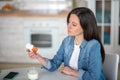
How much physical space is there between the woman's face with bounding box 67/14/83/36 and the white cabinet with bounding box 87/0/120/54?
255 centimetres

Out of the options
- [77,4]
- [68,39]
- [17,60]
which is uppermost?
[77,4]

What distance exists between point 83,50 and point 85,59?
63 mm

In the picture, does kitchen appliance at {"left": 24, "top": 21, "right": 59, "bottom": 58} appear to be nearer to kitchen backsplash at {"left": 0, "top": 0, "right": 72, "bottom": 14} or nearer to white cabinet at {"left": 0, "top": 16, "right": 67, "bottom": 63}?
white cabinet at {"left": 0, "top": 16, "right": 67, "bottom": 63}

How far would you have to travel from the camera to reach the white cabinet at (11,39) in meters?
4.27

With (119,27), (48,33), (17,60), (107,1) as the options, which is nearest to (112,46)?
(119,27)

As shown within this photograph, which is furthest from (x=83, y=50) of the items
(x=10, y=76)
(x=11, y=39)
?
(x=11, y=39)

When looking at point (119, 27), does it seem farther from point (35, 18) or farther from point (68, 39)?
point (68, 39)

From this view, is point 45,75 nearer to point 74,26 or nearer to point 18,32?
point 74,26

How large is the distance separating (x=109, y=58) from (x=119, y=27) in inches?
98.1

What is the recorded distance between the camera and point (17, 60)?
4.43 meters

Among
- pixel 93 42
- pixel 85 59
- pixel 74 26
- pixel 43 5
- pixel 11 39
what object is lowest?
pixel 11 39

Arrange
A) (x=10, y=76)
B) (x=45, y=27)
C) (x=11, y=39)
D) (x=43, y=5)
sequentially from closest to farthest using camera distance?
(x=10, y=76) < (x=45, y=27) < (x=11, y=39) < (x=43, y=5)

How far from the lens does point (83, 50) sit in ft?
5.73

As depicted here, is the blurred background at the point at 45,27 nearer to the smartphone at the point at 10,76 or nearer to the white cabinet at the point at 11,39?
the white cabinet at the point at 11,39
